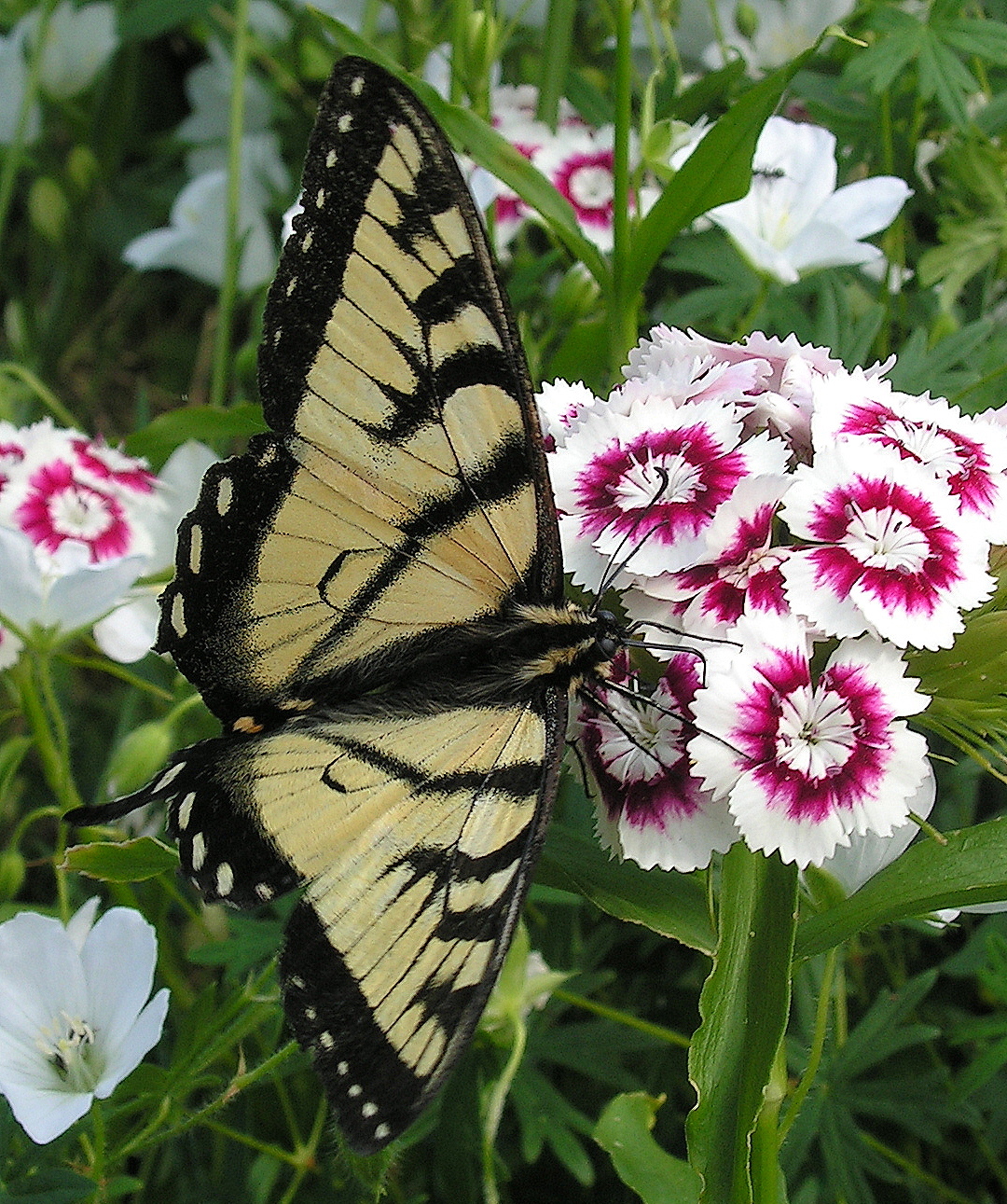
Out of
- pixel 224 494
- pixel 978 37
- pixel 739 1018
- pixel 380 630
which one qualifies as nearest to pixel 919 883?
pixel 739 1018

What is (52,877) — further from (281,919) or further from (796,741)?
(796,741)

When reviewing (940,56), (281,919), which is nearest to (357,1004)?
(281,919)

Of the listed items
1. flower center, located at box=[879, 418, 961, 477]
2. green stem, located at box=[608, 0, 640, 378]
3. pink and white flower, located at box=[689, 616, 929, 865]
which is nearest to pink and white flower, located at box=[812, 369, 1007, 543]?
flower center, located at box=[879, 418, 961, 477]

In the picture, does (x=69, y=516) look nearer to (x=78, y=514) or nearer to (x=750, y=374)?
(x=78, y=514)

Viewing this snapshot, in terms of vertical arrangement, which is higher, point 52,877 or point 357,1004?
point 357,1004

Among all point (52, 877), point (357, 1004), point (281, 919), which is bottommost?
point (52, 877)

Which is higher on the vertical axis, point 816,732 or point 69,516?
point 816,732

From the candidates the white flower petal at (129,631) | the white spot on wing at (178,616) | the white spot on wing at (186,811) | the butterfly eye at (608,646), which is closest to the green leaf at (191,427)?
the white flower petal at (129,631)
